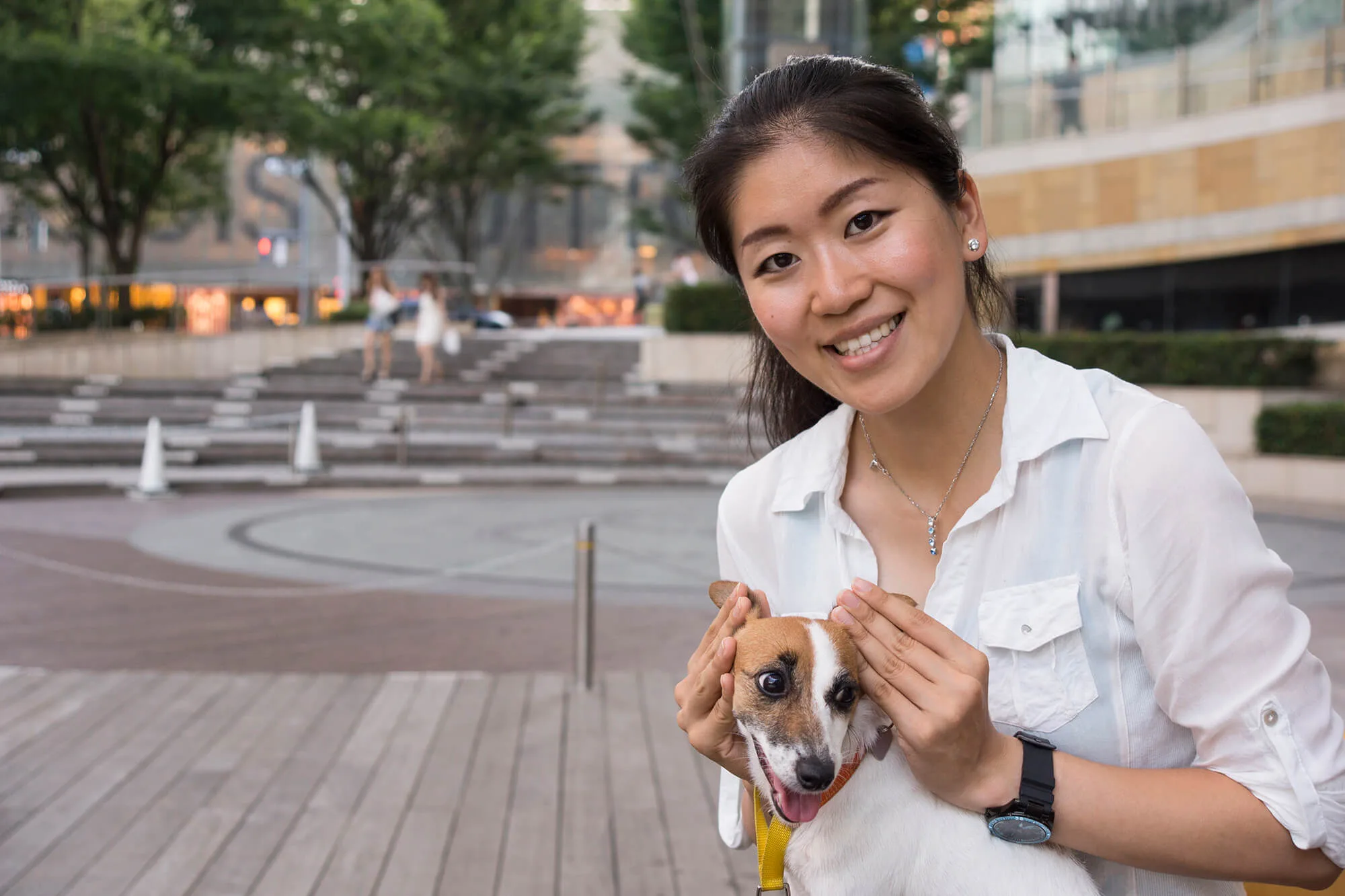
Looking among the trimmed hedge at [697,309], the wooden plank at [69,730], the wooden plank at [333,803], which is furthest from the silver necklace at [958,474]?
the trimmed hedge at [697,309]

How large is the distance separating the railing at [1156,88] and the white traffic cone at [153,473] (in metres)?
15.1

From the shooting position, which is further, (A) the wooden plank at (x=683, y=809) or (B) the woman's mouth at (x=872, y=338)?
(A) the wooden plank at (x=683, y=809)

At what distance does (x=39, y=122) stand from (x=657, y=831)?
28.3m

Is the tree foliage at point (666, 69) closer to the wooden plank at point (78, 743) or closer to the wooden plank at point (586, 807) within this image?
the wooden plank at point (78, 743)

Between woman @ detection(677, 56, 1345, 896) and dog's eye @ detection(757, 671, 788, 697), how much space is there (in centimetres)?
6

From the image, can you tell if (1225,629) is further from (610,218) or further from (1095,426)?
(610,218)

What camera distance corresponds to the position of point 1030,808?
5.34 ft

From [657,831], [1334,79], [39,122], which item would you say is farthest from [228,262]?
[657,831]

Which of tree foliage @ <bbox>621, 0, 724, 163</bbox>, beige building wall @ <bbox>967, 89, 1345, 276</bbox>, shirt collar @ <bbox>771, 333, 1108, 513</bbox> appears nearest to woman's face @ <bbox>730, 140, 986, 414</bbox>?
shirt collar @ <bbox>771, 333, 1108, 513</bbox>

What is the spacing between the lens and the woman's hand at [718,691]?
5.77 ft

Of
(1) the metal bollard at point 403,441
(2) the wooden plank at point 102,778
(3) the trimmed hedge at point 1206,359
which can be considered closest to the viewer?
(2) the wooden plank at point 102,778

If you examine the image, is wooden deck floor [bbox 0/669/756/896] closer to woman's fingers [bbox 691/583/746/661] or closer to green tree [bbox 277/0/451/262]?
woman's fingers [bbox 691/583/746/661]

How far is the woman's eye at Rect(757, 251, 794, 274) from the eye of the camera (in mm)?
1850

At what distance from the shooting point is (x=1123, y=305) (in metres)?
26.8
